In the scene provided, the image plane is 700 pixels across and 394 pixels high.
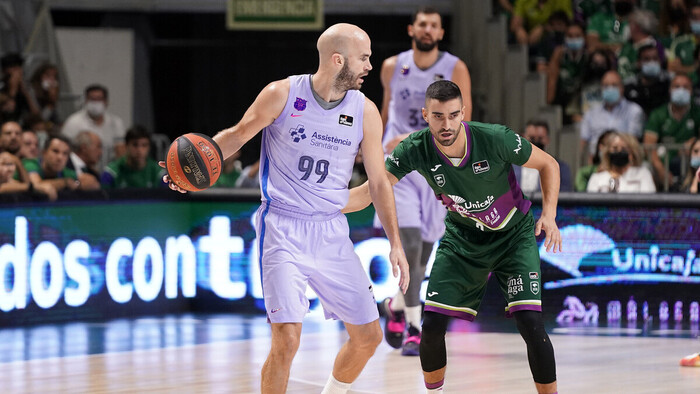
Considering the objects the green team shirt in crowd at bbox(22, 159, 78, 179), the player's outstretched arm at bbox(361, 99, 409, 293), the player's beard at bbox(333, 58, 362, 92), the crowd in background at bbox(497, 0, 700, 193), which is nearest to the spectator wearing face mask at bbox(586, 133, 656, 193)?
the crowd in background at bbox(497, 0, 700, 193)

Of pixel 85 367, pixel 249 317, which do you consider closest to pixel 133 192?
pixel 249 317

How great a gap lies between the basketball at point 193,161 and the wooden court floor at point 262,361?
6.57ft

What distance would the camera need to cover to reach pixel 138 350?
903 centimetres

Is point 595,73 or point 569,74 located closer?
point 595,73

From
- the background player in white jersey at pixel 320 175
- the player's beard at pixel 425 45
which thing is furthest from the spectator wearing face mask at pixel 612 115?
the background player in white jersey at pixel 320 175

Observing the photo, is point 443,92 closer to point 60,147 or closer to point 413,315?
point 413,315

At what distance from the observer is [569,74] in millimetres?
14078

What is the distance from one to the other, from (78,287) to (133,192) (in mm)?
1068

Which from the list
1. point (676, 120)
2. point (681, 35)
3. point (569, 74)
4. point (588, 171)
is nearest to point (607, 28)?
point (681, 35)

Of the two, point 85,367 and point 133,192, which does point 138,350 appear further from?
point 133,192

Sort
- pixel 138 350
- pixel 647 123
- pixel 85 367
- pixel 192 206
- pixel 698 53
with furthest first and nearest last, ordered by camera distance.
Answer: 1. pixel 698 53
2. pixel 647 123
3. pixel 192 206
4. pixel 138 350
5. pixel 85 367

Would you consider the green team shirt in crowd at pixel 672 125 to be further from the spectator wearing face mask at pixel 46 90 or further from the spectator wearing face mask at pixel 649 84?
the spectator wearing face mask at pixel 46 90

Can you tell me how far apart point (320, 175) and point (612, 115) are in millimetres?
7551

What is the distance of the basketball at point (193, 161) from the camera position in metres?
5.89
